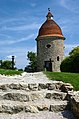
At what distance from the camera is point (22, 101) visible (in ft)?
29.0

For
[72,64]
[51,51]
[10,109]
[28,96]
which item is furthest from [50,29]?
[10,109]

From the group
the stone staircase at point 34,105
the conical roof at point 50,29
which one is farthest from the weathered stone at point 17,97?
the conical roof at point 50,29

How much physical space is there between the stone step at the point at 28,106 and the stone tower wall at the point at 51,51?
143 feet

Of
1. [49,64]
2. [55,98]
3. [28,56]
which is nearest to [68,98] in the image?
[55,98]

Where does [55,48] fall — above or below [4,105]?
above

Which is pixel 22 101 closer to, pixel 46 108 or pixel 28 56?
pixel 46 108

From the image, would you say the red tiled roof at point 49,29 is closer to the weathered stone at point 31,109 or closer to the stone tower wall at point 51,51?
the stone tower wall at point 51,51

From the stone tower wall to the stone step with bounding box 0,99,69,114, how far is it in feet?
143

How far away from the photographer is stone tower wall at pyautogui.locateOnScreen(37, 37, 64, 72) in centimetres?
5256

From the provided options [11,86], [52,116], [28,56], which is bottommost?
[52,116]

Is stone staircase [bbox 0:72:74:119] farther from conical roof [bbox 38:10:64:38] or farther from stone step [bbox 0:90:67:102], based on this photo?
conical roof [bbox 38:10:64:38]

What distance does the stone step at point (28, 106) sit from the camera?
8008 mm

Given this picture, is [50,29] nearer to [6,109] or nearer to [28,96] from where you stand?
[28,96]

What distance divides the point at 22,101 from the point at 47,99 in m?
1.08
